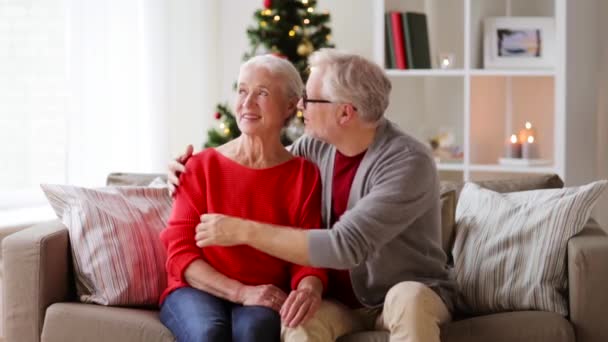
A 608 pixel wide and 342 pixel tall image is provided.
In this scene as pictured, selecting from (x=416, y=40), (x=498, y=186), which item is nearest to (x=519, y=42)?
(x=416, y=40)

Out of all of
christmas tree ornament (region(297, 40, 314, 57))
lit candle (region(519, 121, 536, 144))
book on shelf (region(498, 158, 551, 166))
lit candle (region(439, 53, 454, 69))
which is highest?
christmas tree ornament (region(297, 40, 314, 57))

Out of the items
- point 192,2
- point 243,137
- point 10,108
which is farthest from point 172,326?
point 192,2

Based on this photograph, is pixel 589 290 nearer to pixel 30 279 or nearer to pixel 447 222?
pixel 447 222

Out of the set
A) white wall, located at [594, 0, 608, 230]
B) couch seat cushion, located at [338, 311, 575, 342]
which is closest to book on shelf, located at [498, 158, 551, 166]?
A: white wall, located at [594, 0, 608, 230]

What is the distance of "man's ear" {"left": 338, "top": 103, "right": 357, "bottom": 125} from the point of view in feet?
8.63

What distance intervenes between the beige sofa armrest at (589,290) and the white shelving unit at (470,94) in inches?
73.8

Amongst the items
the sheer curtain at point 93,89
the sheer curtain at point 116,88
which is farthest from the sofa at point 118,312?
Result: the sheer curtain at point 116,88

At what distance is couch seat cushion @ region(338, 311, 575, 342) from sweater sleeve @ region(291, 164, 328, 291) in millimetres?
203

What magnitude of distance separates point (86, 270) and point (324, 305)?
2.44 feet

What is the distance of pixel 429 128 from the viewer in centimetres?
477

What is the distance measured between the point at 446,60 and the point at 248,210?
221 cm

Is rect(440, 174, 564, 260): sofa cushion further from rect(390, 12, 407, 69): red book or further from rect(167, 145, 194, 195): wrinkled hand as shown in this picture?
rect(390, 12, 407, 69): red book

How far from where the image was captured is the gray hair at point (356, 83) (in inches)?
103

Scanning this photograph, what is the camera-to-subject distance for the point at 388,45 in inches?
186
